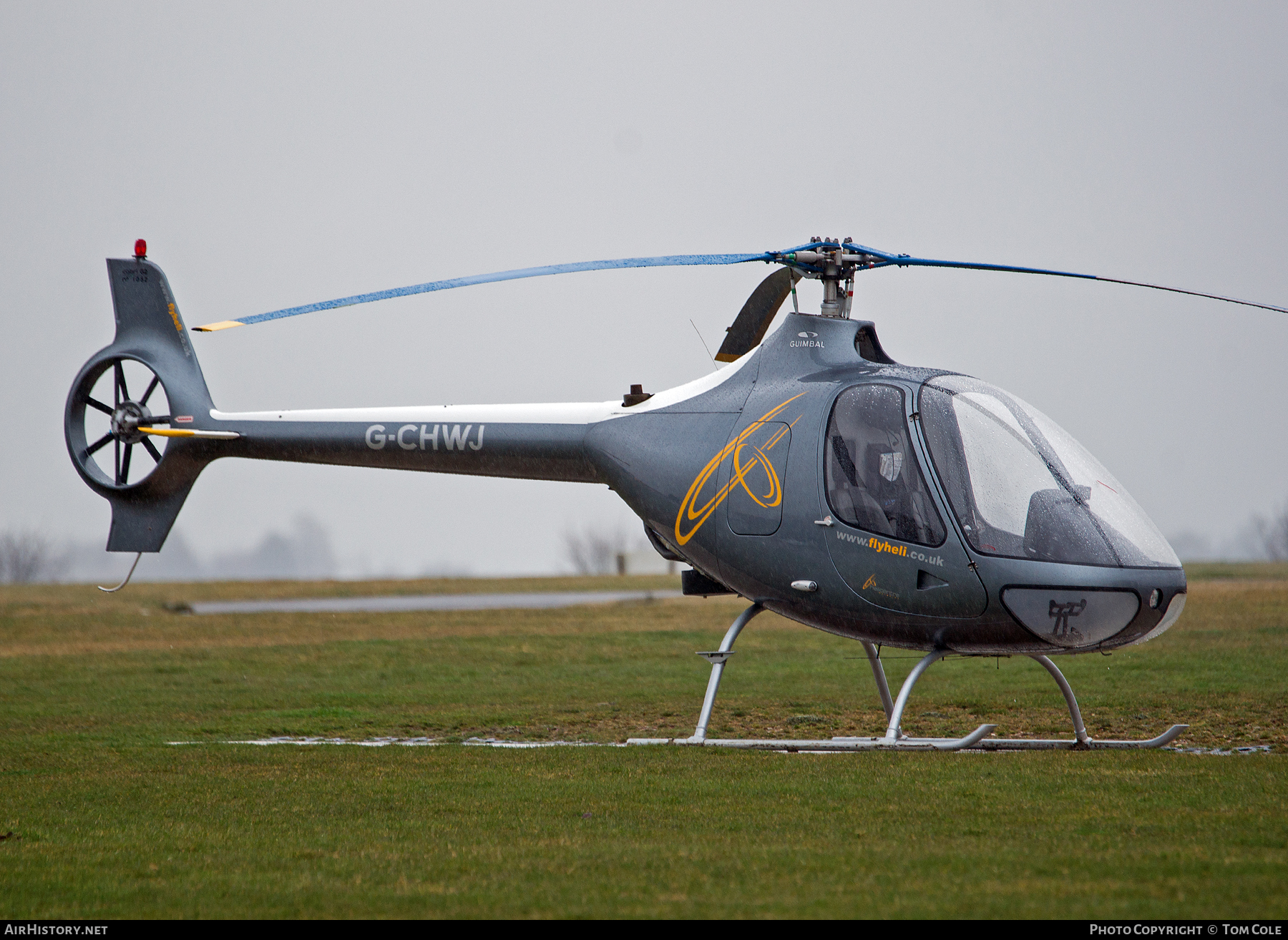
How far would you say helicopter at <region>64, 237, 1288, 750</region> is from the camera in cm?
962

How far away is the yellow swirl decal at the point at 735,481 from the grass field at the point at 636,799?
2.03 metres

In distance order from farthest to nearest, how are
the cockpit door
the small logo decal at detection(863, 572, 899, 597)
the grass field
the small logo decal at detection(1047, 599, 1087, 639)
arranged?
the small logo decal at detection(863, 572, 899, 597)
the cockpit door
the small logo decal at detection(1047, 599, 1087, 639)
the grass field

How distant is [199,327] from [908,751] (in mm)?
7455

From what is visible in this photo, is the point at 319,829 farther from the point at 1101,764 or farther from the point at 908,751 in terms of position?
the point at 1101,764

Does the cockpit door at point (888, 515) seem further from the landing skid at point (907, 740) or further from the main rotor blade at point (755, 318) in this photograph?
the main rotor blade at point (755, 318)

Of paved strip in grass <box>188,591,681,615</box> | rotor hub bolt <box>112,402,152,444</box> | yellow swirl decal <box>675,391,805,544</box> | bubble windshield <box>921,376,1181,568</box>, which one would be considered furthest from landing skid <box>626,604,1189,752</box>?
paved strip in grass <box>188,591,681,615</box>

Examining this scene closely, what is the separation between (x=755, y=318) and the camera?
1262 centimetres

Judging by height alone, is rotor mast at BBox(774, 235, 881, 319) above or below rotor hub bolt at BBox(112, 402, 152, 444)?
above

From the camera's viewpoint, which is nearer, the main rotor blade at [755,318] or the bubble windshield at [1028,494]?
the bubble windshield at [1028,494]

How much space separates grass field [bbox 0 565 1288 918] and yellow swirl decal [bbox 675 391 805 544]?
6.66ft

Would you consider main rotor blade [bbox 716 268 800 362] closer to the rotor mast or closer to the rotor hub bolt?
the rotor mast

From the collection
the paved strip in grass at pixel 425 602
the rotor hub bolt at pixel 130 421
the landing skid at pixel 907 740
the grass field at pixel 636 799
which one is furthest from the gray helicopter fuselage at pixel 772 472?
the paved strip in grass at pixel 425 602

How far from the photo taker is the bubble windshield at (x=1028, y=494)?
954 cm

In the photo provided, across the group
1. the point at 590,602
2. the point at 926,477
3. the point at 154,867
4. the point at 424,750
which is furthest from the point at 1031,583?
the point at 590,602
